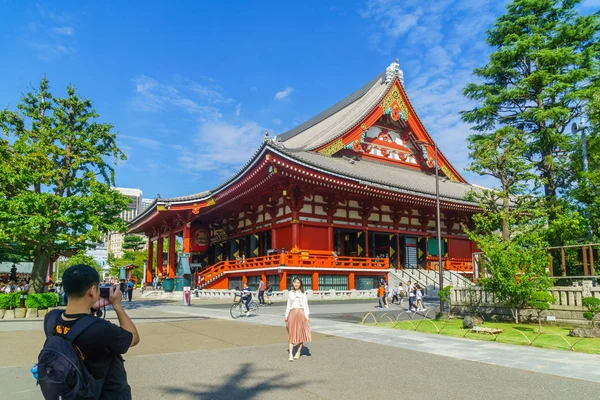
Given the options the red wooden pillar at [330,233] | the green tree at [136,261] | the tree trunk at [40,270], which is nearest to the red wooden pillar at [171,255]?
the red wooden pillar at [330,233]

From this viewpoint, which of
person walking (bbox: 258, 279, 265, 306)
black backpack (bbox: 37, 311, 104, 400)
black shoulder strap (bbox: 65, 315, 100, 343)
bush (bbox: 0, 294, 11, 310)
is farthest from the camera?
person walking (bbox: 258, 279, 265, 306)

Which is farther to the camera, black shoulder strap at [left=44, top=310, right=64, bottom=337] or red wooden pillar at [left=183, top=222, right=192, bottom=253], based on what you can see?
red wooden pillar at [left=183, top=222, right=192, bottom=253]

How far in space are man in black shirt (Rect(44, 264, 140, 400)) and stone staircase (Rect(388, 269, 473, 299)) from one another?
2541cm

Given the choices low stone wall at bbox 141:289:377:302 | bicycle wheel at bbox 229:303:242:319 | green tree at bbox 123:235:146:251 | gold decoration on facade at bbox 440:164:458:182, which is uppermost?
gold decoration on facade at bbox 440:164:458:182

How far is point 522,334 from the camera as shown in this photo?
11.1 m

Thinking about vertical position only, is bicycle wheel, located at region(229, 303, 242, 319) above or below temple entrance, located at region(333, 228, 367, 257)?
below

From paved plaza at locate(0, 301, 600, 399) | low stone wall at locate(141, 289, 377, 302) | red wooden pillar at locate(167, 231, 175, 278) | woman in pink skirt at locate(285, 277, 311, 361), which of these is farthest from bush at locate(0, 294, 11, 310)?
red wooden pillar at locate(167, 231, 175, 278)

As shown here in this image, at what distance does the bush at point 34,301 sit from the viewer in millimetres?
16703

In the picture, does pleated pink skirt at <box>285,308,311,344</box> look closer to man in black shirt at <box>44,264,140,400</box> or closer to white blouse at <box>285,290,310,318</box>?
white blouse at <box>285,290,310,318</box>

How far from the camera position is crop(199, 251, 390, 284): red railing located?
2467cm

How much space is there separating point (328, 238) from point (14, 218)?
17.0 metres

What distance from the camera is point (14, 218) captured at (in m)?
16.8

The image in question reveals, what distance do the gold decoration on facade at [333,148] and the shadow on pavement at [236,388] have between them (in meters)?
23.9

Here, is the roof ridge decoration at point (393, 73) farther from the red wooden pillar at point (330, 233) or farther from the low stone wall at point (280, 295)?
the low stone wall at point (280, 295)
